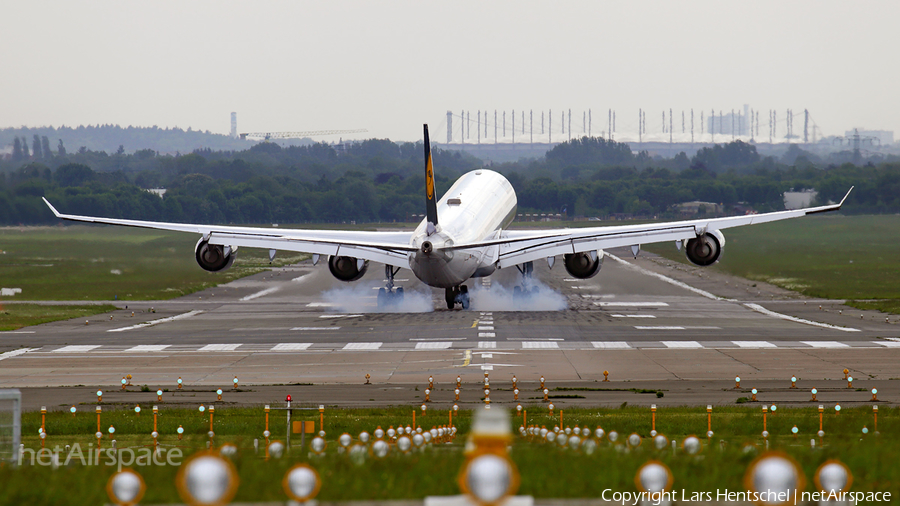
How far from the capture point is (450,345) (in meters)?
→ 40.8

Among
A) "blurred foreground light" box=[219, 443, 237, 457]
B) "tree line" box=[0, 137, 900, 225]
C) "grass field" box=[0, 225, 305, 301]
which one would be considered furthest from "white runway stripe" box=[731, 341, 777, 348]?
"tree line" box=[0, 137, 900, 225]

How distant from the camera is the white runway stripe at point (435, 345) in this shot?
4000 cm

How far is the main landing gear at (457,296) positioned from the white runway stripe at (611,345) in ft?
43.8

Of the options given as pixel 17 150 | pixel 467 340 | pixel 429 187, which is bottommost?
pixel 467 340

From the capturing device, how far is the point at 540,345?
40.8 metres

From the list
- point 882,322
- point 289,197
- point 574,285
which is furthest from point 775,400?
point 289,197

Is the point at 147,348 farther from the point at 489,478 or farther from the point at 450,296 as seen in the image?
the point at 489,478

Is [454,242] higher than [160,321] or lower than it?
higher

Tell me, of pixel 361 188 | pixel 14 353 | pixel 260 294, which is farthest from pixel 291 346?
pixel 361 188

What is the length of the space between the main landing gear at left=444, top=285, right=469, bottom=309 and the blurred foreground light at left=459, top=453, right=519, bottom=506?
46.6m

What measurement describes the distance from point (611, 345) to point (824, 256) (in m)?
52.9

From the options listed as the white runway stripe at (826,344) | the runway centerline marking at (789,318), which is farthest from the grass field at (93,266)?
the white runway stripe at (826,344)

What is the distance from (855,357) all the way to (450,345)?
16.2m

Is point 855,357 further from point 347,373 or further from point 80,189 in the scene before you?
point 80,189
